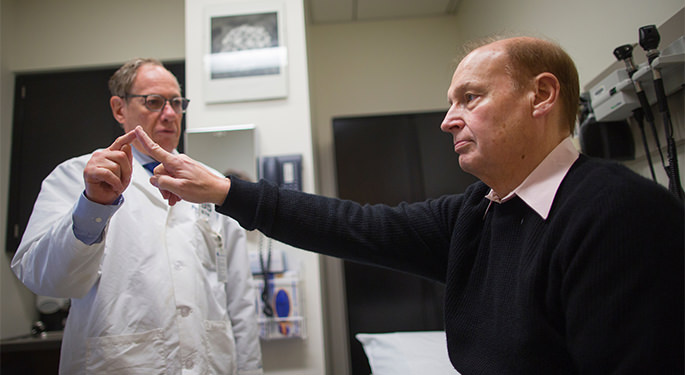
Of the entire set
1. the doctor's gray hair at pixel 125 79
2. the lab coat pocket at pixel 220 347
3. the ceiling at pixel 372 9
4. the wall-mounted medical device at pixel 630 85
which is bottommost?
the lab coat pocket at pixel 220 347

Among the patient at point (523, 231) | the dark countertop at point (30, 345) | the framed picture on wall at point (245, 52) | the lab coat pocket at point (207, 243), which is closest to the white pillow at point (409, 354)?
the patient at point (523, 231)

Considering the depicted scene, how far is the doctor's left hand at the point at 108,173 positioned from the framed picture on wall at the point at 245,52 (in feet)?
3.74

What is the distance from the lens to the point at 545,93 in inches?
33.2

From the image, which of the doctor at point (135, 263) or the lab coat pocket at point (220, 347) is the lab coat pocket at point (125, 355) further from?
the lab coat pocket at point (220, 347)

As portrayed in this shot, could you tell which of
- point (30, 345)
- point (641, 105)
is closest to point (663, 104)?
point (641, 105)

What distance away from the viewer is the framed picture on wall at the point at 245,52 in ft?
A: 6.81

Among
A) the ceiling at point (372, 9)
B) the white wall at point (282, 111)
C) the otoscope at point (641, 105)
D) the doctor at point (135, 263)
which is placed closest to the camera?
the doctor at point (135, 263)

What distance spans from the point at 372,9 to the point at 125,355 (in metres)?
2.83

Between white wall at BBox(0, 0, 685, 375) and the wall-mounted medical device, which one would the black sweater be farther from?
white wall at BBox(0, 0, 685, 375)

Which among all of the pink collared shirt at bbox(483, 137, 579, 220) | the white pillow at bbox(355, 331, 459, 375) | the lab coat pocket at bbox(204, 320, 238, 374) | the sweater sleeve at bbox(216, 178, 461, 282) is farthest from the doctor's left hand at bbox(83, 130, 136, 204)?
the white pillow at bbox(355, 331, 459, 375)

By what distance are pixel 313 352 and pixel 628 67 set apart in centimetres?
154

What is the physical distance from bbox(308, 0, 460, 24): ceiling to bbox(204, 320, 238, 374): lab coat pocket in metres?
2.44

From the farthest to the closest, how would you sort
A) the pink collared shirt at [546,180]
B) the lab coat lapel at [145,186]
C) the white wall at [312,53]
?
1. the white wall at [312,53]
2. the lab coat lapel at [145,186]
3. the pink collared shirt at [546,180]

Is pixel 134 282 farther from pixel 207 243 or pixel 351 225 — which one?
pixel 351 225
